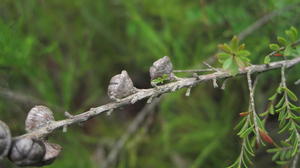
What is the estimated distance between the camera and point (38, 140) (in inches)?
43.1

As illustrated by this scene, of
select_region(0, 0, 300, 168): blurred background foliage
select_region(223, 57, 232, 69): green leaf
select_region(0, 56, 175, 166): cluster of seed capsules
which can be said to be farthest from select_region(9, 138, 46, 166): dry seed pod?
select_region(0, 0, 300, 168): blurred background foliage

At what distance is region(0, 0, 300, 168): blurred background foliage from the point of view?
2.23 meters

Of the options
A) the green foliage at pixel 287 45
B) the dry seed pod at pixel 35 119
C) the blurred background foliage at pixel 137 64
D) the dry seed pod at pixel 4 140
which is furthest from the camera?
the blurred background foliage at pixel 137 64

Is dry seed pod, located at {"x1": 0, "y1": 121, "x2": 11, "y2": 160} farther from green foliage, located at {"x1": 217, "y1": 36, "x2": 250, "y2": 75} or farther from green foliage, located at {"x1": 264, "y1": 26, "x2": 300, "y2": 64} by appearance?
green foliage, located at {"x1": 264, "y1": 26, "x2": 300, "y2": 64}

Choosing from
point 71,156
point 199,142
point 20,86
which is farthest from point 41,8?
point 199,142

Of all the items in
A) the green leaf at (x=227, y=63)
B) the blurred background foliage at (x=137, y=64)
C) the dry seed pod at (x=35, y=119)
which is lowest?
the dry seed pod at (x=35, y=119)

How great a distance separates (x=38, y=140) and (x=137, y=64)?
1831mm

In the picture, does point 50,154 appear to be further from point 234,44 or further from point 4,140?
point 234,44

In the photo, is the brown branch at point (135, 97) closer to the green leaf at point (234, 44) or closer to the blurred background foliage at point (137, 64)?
the green leaf at point (234, 44)

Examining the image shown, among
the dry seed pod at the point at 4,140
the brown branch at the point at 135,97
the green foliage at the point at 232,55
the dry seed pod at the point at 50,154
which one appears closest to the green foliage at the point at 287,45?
the brown branch at the point at 135,97

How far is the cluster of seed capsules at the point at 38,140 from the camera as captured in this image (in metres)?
1.03

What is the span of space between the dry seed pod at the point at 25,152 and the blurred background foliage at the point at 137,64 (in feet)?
3.31

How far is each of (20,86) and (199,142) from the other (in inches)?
58.0

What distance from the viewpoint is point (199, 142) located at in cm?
252
